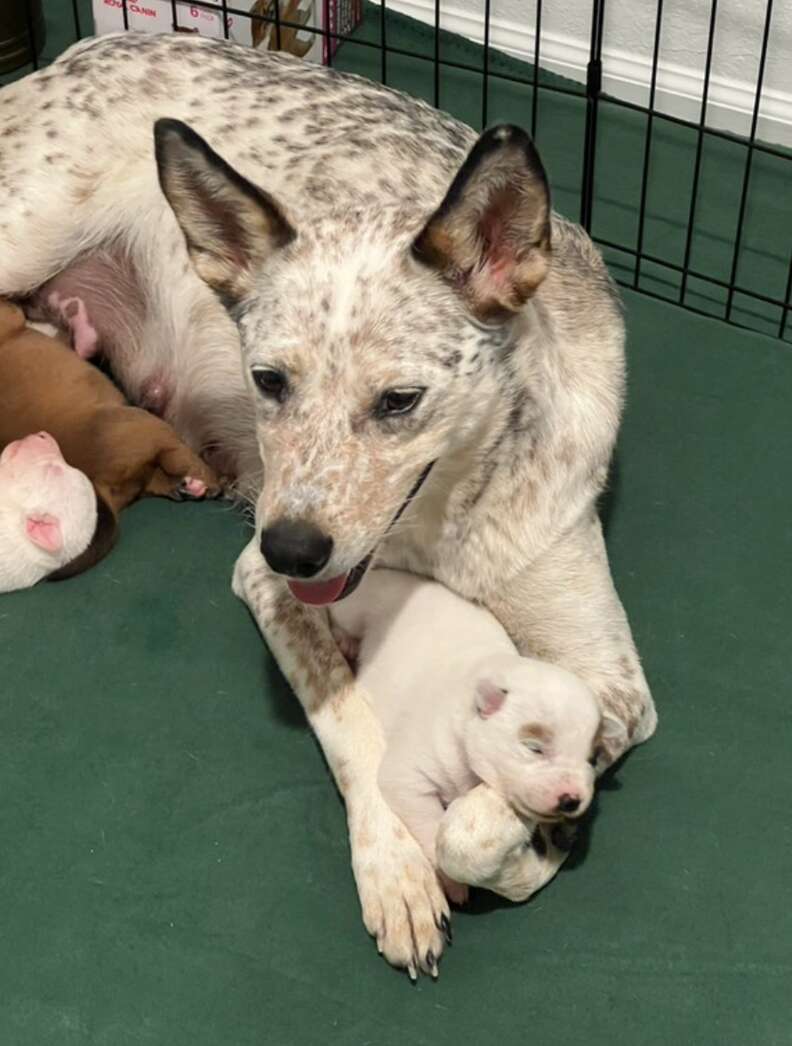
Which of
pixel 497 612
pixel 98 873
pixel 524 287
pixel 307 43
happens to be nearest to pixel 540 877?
pixel 497 612

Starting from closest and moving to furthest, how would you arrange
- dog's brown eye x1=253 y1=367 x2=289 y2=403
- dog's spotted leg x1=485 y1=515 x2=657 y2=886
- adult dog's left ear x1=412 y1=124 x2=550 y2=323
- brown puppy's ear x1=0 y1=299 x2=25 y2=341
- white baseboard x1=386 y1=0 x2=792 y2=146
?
adult dog's left ear x1=412 y1=124 x2=550 y2=323, dog's brown eye x1=253 y1=367 x2=289 y2=403, dog's spotted leg x1=485 y1=515 x2=657 y2=886, brown puppy's ear x1=0 y1=299 x2=25 y2=341, white baseboard x1=386 y1=0 x2=792 y2=146

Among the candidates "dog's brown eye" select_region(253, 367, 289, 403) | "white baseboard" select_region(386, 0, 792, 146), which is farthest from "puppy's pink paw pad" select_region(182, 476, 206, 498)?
"white baseboard" select_region(386, 0, 792, 146)

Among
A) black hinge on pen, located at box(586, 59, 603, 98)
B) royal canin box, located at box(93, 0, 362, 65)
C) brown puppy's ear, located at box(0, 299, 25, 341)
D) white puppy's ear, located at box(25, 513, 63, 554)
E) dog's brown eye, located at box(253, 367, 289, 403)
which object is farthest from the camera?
royal canin box, located at box(93, 0, 362, 65)

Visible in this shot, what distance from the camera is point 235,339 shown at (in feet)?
8.97

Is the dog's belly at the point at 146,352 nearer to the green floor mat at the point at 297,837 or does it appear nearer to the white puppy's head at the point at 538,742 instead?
the green floor mat at the point at 297,837

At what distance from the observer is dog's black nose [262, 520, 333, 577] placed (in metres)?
1.92

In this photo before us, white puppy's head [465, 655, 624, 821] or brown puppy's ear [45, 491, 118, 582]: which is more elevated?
white puppy's head [465, 655, 624, 821]

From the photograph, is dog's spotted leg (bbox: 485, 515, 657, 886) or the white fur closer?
the white fur

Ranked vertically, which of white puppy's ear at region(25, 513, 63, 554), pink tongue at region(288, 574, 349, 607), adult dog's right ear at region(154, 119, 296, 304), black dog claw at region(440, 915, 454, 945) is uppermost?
adult dog's right ear at region(154, 119, 296, 304)

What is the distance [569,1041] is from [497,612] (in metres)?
0.74

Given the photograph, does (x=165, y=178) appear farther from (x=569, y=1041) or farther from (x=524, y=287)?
(x=569, y=1041)

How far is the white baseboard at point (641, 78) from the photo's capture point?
3889mm

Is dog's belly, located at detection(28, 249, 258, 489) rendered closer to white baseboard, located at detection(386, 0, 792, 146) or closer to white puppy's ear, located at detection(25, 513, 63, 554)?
white puppy's ear, located at detection(25, 513, 63, 554)

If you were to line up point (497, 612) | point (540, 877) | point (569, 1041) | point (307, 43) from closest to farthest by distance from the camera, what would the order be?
point (569, 1041)
point (540, 877)
point (497, 612)
point (307, 43)
